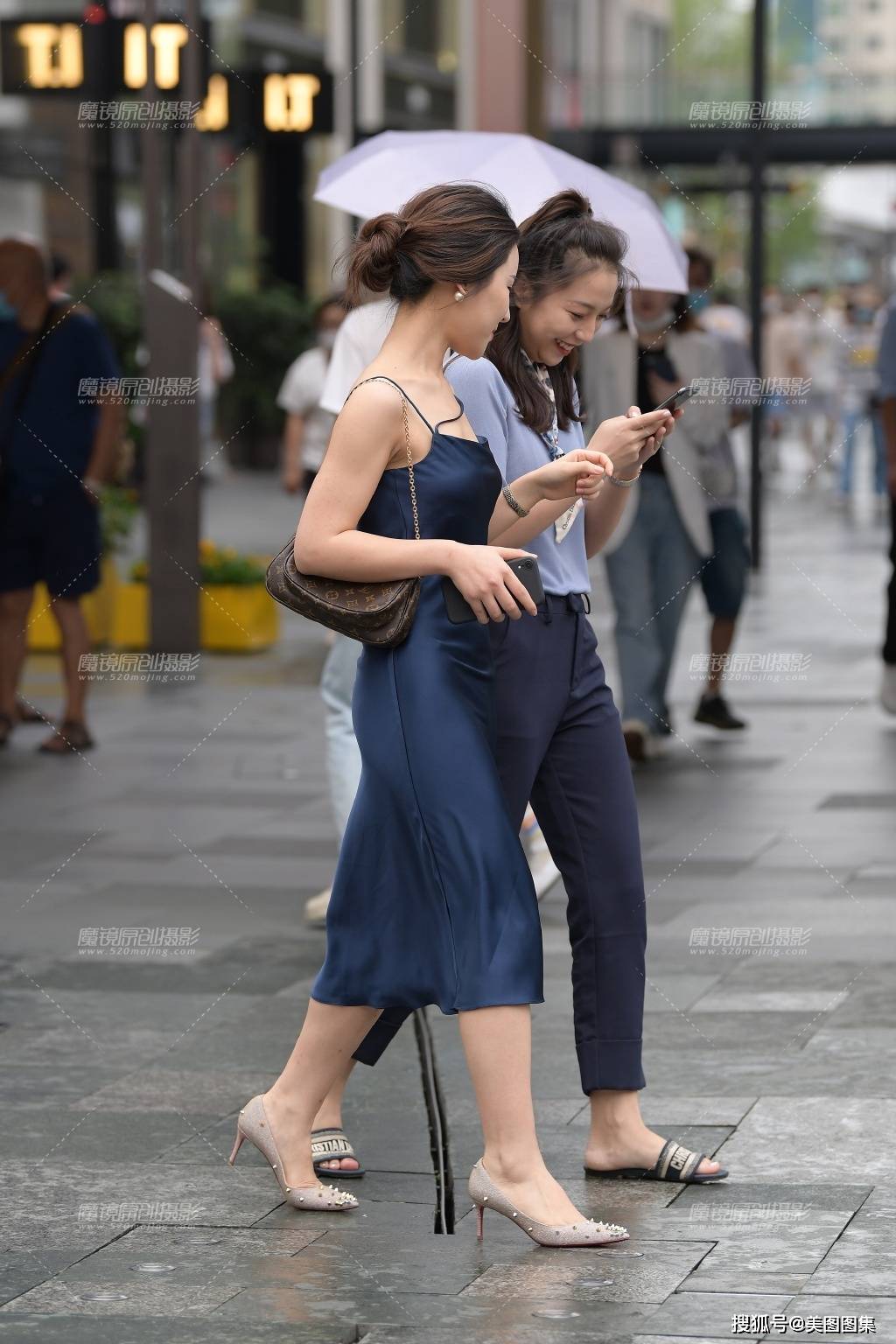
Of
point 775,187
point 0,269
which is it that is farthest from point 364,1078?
point 775,187

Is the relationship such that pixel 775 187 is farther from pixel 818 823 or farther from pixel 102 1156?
pixel 102 1156

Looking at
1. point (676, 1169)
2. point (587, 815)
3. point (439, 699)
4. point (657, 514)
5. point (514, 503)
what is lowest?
point (676, 1169)

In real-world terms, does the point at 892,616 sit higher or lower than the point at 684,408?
lower

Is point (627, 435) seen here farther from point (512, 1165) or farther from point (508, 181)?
point (508, 181)

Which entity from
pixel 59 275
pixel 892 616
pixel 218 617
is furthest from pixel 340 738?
pixel 218 617

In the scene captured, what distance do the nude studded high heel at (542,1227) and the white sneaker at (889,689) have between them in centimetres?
608

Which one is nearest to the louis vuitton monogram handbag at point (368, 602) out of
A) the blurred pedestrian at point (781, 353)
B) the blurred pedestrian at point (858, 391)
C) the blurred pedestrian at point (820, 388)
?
the blurred pedestrian at point (858, 391)

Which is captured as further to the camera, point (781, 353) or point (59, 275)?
point (781, 353)

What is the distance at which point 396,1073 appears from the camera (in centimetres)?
499

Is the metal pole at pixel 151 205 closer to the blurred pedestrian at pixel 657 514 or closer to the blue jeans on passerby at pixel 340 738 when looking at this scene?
the blurred pedestrian at pixel 657 514

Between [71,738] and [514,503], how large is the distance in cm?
548

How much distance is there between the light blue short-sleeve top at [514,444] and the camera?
13.8ft

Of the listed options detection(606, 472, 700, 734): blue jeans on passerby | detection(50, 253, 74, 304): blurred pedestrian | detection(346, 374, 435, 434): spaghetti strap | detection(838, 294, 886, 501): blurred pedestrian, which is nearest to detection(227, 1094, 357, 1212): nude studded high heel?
detection(346, 374, 435, 434): spaghetti strap

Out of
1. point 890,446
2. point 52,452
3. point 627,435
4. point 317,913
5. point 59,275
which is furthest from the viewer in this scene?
point 59,275
